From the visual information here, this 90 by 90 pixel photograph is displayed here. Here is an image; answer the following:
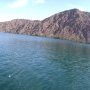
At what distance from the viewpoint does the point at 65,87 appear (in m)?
44.8

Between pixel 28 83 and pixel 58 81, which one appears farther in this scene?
pixel 58 81

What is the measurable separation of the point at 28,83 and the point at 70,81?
12191 mm

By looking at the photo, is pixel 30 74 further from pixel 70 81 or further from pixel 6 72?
pixel 70 81

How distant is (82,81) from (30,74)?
14.6m

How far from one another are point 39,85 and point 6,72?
39.4 ft

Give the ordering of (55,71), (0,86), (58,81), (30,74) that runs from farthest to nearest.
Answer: (55,71) < (30,74) < (58,81) < (0,86)

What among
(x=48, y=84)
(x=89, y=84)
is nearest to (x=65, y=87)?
(x=48, y=84)

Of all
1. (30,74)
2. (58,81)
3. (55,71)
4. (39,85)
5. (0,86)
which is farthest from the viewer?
(55,71)

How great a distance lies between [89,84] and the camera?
161 ft

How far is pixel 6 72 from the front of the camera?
51.5 meters

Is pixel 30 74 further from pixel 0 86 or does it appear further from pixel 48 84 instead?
pixel 0 86

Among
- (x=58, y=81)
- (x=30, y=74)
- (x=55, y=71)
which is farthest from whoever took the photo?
(x=55, y=71)

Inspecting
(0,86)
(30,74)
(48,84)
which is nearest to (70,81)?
(48,84)

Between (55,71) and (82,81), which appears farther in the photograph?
(55,71)
